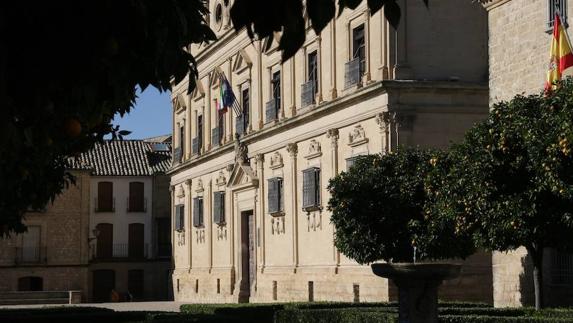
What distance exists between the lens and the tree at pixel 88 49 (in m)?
4.85

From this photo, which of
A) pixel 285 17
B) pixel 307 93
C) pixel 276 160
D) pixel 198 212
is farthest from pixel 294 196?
pixel 285 17

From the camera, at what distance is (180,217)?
47531 mm

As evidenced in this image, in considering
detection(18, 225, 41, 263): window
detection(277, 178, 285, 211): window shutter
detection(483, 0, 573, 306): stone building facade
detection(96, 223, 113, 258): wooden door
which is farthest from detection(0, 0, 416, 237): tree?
detection(96, 223, 113, 258): wooden door

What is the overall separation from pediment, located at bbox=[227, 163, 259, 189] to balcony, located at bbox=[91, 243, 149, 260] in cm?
1813

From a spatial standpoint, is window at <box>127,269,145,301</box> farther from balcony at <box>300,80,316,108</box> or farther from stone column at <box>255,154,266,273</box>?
balcony at <box>300,80,316,108</box>

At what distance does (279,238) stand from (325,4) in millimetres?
29912

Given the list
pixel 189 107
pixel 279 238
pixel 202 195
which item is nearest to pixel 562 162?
pixel 279 238

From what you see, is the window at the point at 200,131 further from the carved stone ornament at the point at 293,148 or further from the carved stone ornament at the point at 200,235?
the carved stone ornament at the point at 293,148

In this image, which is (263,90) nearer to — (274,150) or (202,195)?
(274,150)

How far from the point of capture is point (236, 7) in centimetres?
487

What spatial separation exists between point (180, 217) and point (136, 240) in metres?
9.75

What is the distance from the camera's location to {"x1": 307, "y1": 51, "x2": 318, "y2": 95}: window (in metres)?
32.0

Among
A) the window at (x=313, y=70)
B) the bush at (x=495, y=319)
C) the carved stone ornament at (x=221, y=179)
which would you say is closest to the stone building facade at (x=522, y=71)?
the bush at (x=495, y=319)

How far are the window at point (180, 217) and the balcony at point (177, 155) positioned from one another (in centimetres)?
199
